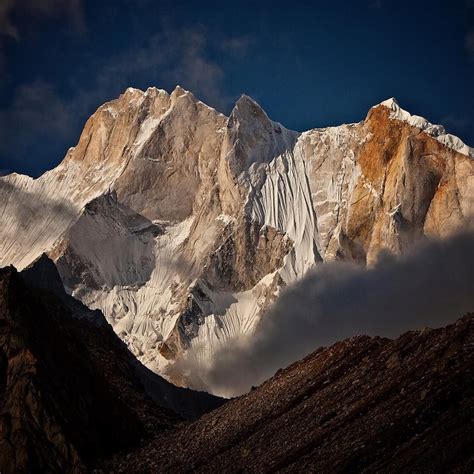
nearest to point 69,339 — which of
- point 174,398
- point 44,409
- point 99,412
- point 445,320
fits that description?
point 99,412

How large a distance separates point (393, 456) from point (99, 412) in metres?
25.7

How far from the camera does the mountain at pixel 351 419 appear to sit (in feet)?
131

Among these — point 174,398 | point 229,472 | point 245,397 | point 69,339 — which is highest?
point 174,398

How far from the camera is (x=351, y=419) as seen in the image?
158 ft

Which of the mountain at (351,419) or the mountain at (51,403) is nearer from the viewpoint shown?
the mountain at (351,419)

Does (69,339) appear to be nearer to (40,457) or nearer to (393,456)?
(40,457)

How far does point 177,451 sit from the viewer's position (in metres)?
57.3

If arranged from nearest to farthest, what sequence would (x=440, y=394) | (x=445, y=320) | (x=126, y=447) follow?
1. (x=440, y=394)
2. (x=126, y=447)
3. (x=445, y=320)

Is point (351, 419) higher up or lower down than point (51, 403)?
lower down

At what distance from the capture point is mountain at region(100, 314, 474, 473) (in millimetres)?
40062

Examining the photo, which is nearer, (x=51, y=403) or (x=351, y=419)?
(x=351, y=419)

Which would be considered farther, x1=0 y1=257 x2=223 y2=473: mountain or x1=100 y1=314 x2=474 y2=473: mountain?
x1=0 y1=257 x2=223 y2=473: mountain

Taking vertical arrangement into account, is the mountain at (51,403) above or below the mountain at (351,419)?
above

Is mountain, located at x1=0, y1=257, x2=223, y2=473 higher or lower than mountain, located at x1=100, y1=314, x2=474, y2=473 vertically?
higher
